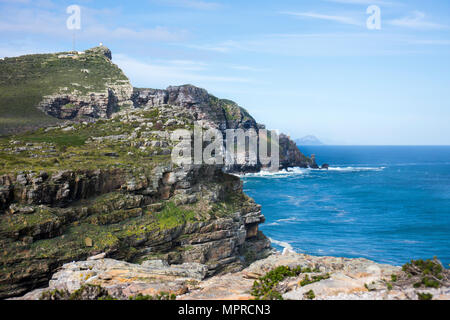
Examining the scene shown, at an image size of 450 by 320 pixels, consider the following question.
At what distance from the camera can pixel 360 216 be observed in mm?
60500

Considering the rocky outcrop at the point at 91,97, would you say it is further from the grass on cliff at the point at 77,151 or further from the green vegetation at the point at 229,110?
the green vegetation at the point at 229,110

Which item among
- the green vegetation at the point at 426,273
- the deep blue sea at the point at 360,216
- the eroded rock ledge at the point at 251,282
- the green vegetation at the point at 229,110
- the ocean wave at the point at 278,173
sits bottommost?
the deep blue sea at the point at 360,216

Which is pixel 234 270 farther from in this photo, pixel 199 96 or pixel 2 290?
pixel 199 96

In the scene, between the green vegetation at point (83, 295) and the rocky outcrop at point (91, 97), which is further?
the rocky outcrop at point (91, 97)

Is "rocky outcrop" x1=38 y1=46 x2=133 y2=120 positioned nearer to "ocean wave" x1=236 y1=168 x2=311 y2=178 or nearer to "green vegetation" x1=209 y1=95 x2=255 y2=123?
"green vegetation" x1=209 y1=95 x2=255 y2=123

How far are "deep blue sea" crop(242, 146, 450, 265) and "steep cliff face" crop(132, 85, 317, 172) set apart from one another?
2521 cm

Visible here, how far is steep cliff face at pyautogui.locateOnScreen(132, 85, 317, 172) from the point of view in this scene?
111688 millimetres

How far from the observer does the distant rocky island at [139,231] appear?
15.4 metres

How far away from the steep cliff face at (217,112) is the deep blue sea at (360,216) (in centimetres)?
2521

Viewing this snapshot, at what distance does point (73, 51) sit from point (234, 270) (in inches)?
3314

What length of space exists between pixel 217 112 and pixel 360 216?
69344 mm
